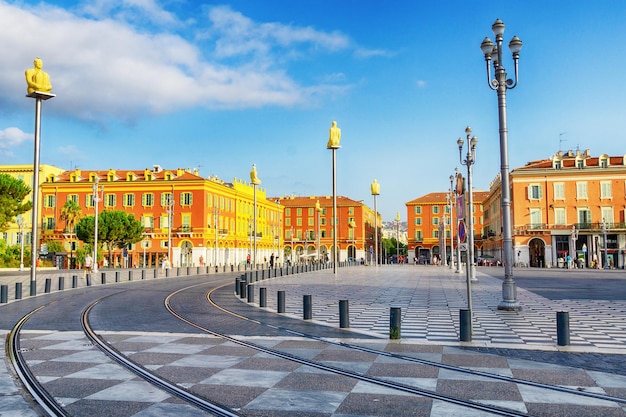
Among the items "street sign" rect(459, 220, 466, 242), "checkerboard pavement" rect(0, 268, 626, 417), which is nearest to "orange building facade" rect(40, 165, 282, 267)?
"street sign" rect(459, 220, 466, 242)

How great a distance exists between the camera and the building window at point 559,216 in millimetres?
69625

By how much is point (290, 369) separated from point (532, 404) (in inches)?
135

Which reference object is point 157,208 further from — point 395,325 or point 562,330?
point 562,330

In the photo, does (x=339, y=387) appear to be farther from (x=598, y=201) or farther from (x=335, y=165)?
(x=598, y=201)

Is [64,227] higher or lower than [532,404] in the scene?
higher

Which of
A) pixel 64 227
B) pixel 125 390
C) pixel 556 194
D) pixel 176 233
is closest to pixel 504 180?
pixel 125 390

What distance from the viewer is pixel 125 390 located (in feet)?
22.9

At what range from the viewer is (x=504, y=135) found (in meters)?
16.5

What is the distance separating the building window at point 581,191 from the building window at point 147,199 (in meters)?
55.5

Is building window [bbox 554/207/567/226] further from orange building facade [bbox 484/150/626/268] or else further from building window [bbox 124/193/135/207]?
building window [bbox 124/193/135/207]

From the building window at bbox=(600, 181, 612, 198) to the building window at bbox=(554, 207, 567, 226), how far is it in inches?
194

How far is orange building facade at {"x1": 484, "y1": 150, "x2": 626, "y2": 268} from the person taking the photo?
2680 inches

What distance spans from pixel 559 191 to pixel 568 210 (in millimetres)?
2577

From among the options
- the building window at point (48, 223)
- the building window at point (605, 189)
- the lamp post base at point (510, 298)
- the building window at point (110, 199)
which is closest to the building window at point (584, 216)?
the building window at point (605, 189)
